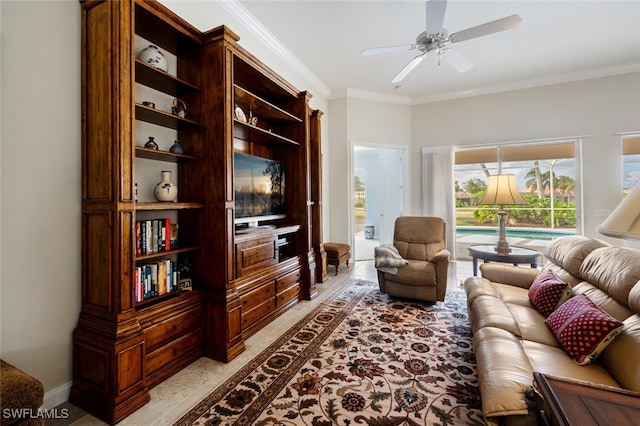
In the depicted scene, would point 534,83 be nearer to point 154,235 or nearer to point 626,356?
point 626,356

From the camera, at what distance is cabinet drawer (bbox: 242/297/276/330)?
250 centimetres

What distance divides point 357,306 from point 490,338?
1.73 meters

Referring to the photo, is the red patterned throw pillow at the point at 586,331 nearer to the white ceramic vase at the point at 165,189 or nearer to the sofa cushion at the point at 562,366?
the sofa cushion at the point at 562,366

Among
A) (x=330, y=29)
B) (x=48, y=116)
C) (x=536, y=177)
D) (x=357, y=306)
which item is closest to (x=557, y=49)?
(x=536, y=177)

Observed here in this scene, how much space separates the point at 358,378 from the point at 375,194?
6.15 m

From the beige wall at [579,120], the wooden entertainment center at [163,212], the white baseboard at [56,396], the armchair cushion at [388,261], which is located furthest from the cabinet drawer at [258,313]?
the beige wall at [579,120]

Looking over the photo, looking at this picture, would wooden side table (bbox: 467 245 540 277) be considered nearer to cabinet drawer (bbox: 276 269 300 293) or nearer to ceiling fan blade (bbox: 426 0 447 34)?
cabinet drawer (bbox: 276 269 300 293)

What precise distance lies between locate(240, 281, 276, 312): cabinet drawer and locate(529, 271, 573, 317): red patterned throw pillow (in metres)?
2.33

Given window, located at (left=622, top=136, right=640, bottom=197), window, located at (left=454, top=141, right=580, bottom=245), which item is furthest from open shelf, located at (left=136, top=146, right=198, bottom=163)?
window, located at (left=622, top=136, right=640, bottom=197)

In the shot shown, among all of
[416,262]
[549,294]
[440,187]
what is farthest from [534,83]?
[549,294]

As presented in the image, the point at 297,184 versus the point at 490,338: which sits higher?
the point at 297,184

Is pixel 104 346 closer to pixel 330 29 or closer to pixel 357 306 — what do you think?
pixel 357 306

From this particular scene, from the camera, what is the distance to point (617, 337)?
140cm

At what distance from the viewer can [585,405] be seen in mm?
859
